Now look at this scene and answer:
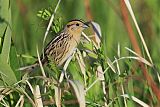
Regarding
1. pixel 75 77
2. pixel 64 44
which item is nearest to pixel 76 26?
pixel 64 44

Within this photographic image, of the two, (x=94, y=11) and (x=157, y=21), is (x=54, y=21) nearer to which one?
(x=157, y=21)

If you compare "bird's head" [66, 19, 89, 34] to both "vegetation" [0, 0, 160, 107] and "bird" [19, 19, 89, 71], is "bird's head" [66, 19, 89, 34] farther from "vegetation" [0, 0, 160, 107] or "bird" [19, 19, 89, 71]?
"vegetation" [0, 0, 160, 107]

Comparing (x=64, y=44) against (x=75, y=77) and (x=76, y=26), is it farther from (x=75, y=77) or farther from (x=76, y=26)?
(x=75, y=77)

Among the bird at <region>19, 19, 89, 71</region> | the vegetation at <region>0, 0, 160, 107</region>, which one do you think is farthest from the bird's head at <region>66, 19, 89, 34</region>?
the vegetation at <region>0, 0, 160, 107</region>

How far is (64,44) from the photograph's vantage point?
426 cm

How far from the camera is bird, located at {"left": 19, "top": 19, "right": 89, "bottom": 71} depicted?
4.07 metres

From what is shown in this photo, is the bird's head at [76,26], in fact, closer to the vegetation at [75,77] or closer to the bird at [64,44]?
the bird at [64,44]

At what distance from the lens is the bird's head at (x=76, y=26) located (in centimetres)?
428

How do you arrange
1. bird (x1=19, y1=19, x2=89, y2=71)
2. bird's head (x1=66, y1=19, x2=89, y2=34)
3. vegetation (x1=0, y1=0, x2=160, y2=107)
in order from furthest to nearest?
1. bird's head (x1=66, y1=19, x2=89, y2=34)
2. bird (x1=19, y1=19, x2=89, y2=71)
3. vegetation (x1=0, y1=0, x2=160, y2=107)

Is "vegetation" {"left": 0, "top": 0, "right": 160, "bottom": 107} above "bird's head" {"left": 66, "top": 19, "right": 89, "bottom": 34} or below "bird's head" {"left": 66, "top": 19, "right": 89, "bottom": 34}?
below

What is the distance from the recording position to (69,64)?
388cm

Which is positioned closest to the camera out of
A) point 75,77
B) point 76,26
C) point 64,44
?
point 75,77

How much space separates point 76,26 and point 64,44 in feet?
0.57

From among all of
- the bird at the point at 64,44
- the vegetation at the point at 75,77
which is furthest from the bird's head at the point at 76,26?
the vegetation at the point at 75,77
